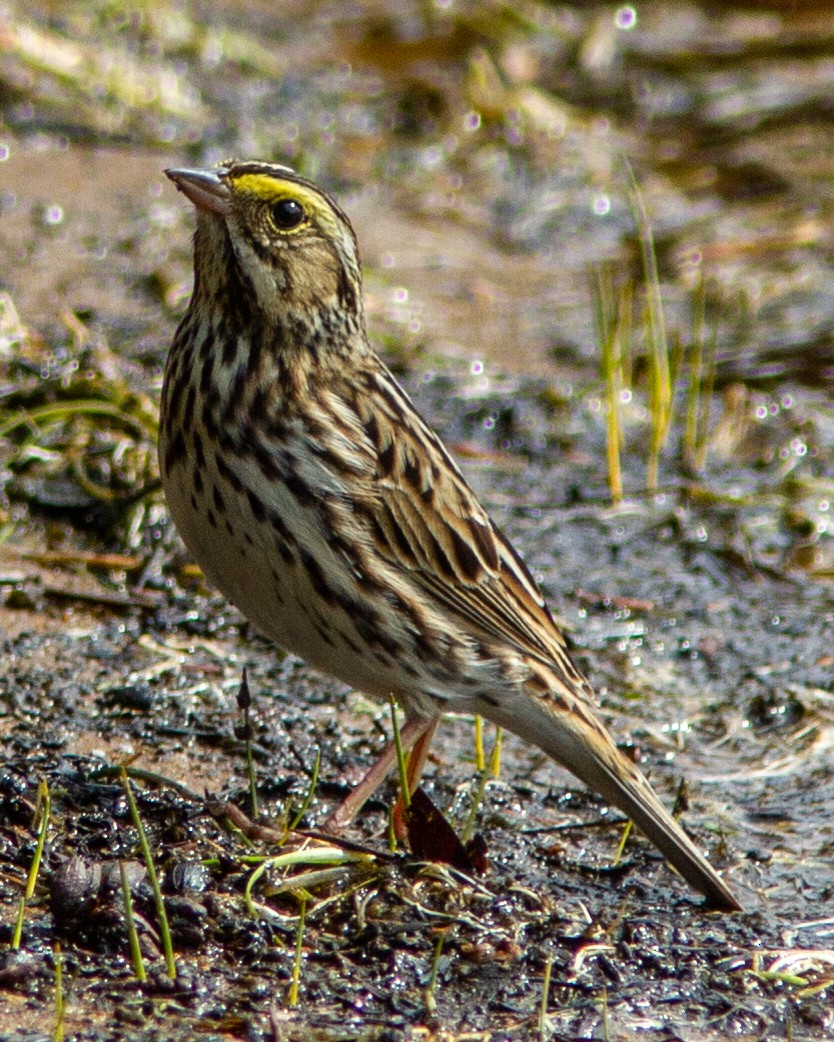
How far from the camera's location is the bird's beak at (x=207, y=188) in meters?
4.88

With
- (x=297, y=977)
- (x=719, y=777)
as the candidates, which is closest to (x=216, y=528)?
(x=297, y=977)

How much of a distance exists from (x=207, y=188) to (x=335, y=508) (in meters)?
0.93

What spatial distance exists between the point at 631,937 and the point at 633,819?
0.40 metres

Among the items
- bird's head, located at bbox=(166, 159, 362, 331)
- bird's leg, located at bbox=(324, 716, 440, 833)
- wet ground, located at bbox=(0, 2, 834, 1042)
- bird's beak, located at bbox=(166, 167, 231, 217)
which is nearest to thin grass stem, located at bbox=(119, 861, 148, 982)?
wet ground, located at bbox=(0, 2, 834, 1042)

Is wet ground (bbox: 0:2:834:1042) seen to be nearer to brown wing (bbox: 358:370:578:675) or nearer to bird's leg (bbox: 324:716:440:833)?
bird's leg (bbox: 324:716:440:833)

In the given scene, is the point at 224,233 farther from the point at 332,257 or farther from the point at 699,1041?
the point at 699,1041

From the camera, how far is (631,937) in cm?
477

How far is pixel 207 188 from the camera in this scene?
492cm

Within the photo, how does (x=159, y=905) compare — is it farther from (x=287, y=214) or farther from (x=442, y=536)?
(x=287, y=214)

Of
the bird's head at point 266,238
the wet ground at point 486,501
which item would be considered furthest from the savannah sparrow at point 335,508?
the wet ground at point 486,501

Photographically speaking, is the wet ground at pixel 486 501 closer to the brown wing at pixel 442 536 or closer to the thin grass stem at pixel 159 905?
the thin grass stem at pixel 159 905

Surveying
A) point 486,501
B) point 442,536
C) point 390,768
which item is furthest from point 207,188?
point 486,501

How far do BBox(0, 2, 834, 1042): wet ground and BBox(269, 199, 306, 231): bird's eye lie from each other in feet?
5.03

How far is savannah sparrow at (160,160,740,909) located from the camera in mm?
4797
